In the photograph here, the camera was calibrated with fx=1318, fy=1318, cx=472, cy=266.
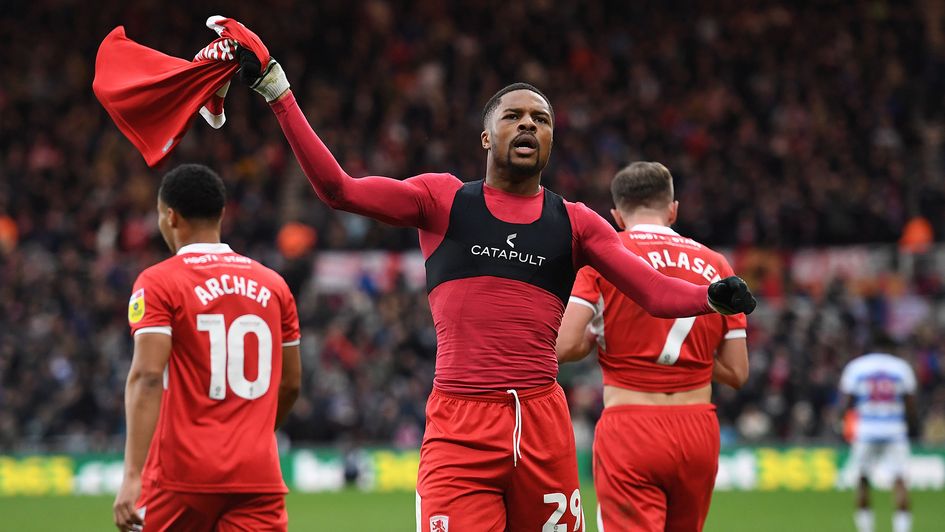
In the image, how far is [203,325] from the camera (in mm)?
5512

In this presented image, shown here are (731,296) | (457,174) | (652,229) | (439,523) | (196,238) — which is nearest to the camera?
(731,296)

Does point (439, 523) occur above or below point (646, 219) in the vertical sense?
below

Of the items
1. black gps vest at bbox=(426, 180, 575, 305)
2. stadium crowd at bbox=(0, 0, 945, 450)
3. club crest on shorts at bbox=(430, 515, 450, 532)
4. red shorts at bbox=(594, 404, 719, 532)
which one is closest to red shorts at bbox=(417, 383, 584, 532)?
club crest on shorts at bbox=(430, 515, 450, 532)

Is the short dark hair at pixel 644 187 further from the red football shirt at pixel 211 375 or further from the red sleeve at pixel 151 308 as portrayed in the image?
the red sleeve at pixel 151 308

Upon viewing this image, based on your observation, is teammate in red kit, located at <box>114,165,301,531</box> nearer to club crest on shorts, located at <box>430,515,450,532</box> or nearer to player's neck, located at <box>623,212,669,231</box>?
club crest on shorts, located at <box>430,515,450,532</box>

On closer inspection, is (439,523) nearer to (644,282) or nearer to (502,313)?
(502,313)

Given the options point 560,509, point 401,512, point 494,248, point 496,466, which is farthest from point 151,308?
point 401,512

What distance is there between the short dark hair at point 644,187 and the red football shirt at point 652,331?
0.17 metres

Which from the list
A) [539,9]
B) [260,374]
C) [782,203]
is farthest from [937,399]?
[260,374]

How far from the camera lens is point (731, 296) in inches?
178

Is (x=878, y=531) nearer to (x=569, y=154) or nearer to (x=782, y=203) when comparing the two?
(x=782, y=203)

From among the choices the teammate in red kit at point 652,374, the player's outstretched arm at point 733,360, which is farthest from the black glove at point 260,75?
the player's outstretched arm at point 733,360

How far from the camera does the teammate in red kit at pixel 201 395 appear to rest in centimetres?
534

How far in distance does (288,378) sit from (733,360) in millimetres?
2154
